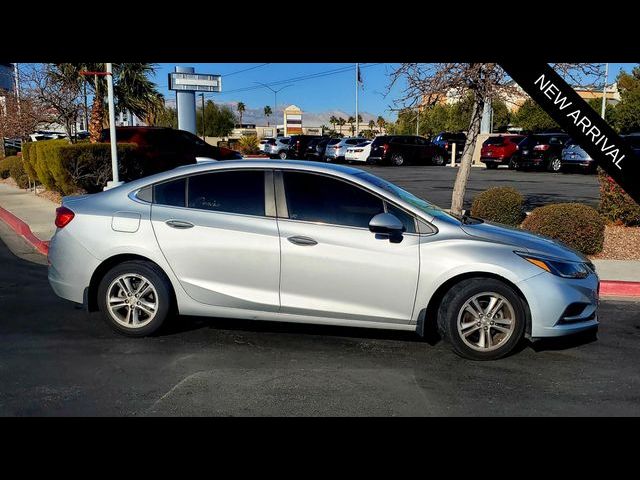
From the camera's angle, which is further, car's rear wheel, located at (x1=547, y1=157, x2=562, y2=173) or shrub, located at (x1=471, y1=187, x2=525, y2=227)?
car's rear wheel, located at (x1=547, y1=157, x2=562, y2=173)

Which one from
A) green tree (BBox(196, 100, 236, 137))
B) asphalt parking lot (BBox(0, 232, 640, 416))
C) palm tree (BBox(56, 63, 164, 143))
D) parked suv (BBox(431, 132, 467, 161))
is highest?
green tree (BBox(196, 100, 236, 137))

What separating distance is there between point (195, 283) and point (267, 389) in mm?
1318

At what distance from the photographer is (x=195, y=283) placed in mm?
5133

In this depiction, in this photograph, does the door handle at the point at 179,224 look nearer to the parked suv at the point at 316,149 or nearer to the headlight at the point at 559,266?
the headlight at the point at 559,266

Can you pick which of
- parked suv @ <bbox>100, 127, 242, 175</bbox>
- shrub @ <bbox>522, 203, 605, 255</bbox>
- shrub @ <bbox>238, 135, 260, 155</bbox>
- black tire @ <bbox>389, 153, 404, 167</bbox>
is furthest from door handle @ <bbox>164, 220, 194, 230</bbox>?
shrub @ <bbox>238, 135, 260, 155</bbox>

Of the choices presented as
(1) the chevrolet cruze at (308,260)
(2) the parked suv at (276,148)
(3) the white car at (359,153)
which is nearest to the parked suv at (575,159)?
(3) the white car at (359,153)

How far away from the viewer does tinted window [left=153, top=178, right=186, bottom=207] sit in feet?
17.5

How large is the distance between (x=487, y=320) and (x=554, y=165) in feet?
78.6

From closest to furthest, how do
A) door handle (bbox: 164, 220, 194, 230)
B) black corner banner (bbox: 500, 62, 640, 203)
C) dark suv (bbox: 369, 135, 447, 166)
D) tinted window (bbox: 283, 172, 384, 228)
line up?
black corner banner (bbox: 500, 62, 640, 203) < tinted window (bbox: 283, 172, 384, 228) < door handle (bbox: 164, 220, 194, 230) < dark suv (bbox: 369, 135, 447, 166)

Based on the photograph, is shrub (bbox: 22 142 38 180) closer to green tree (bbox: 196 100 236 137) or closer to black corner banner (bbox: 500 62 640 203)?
black corner banner (bbox: 500 62 640 203)

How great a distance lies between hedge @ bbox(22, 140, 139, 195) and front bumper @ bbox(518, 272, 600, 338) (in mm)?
12401

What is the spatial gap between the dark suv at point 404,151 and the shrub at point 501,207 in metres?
22.8

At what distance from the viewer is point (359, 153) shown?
1337 inches
